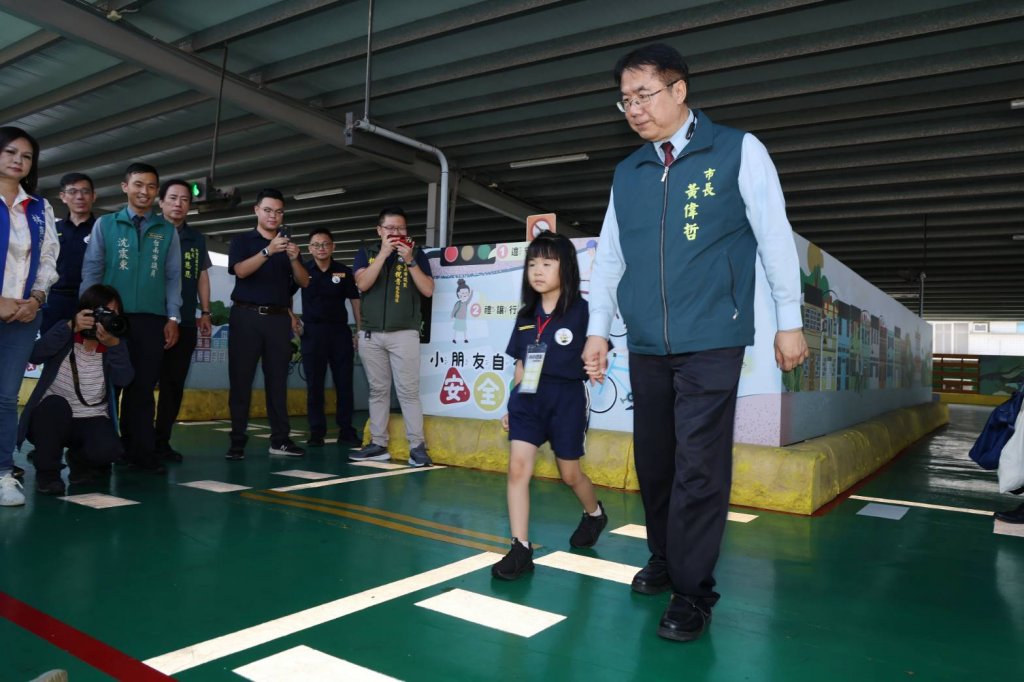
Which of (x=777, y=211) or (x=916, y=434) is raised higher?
(x=777, y=211)

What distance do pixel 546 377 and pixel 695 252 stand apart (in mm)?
807

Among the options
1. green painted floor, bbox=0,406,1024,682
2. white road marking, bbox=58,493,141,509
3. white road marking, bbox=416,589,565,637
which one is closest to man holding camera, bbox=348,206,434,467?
green painted floor, bbox=0,406,1024,682

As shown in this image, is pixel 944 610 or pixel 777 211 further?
pixel 944 610

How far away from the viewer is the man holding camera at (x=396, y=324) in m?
4.81

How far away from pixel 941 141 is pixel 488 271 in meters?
7.05

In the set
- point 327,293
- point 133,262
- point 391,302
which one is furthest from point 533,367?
point 327,293

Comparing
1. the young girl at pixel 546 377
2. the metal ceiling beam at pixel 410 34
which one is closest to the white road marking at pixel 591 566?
the young girl at pixel 546 377

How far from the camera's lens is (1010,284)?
1862cm

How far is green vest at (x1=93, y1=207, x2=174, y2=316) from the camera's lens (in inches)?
162

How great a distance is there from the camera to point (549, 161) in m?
10.1

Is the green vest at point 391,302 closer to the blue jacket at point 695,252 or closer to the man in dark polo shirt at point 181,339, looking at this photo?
the man in dark polo shirt at point 181,339

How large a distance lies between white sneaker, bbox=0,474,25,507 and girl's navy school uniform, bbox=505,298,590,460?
2.38 meters

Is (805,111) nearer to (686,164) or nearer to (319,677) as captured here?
(686,164)

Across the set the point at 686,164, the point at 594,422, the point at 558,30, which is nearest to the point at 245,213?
the point at 558,30
